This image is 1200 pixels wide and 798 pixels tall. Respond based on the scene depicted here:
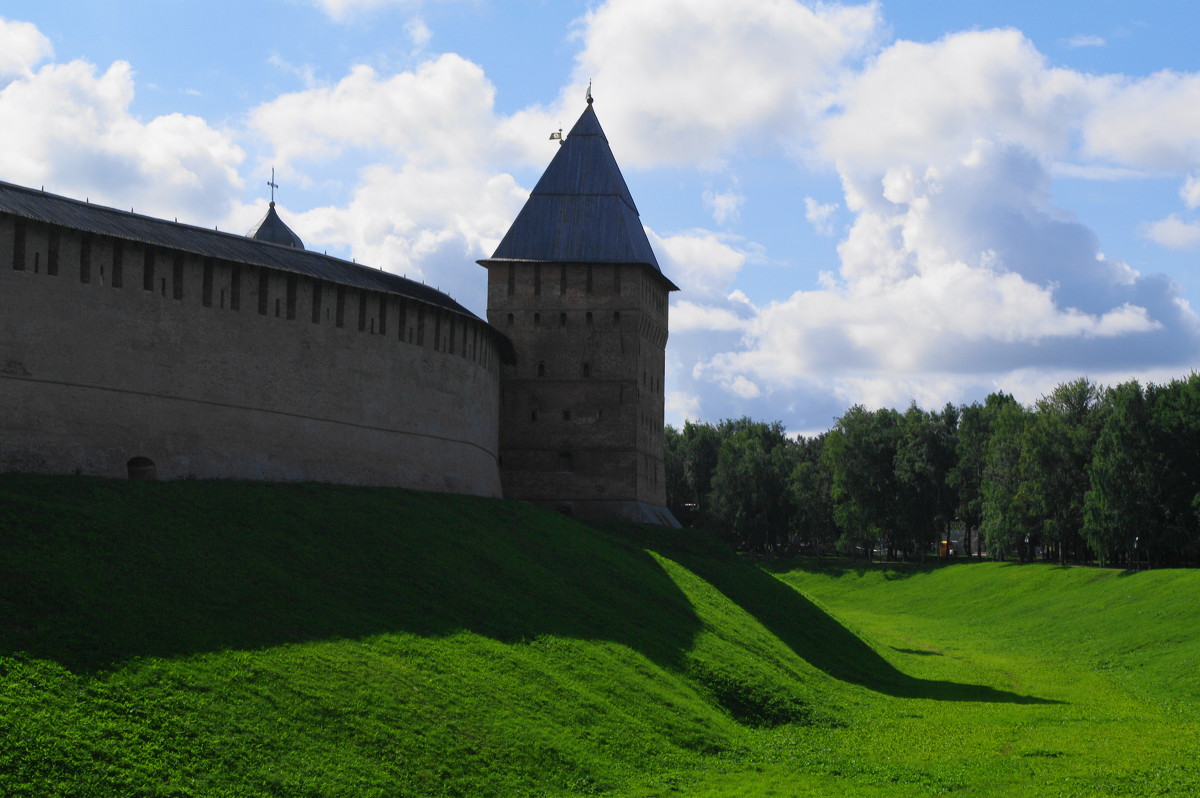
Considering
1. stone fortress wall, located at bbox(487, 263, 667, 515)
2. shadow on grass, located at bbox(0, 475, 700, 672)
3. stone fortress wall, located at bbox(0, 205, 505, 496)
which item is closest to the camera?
shadow on grass, located at bbox(0, 475, 700, 672)

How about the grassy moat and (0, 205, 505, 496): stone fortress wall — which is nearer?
the grassy moat

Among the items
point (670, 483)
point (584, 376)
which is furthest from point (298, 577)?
point (670, 483)

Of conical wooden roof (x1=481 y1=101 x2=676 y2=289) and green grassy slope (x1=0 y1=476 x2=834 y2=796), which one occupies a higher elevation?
conical wooden roof (x1=481 y1=101 x2=676 y2=289)

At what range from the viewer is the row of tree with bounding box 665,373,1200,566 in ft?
175

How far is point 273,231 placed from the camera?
45656 millimetres

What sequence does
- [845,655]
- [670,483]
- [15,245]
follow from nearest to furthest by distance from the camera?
1. [15,245]
2. [845,655]
3. [670,483]

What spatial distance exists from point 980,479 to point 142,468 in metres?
55.4

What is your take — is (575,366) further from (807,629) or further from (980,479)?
(980,479)

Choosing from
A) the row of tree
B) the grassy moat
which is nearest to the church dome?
the grassy moat

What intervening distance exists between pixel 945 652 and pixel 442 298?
64.2 ft

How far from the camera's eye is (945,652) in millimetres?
41094

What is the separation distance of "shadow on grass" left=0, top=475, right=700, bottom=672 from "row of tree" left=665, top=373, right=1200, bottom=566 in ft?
95.4

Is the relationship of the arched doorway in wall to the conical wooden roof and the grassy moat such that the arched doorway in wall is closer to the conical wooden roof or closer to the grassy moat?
the grassy moat

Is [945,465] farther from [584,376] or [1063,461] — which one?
[584,376]
